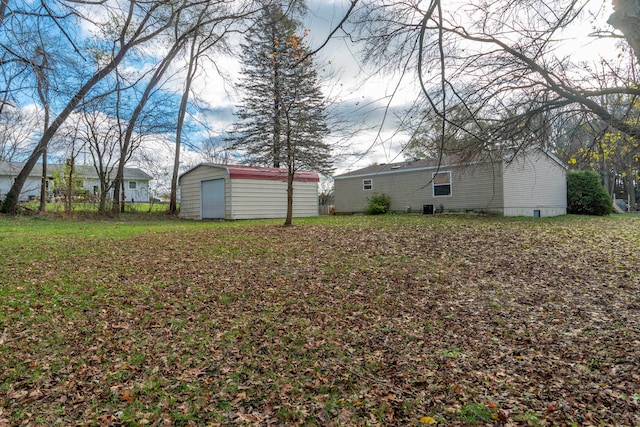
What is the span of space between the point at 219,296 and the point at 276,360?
1.79 metres

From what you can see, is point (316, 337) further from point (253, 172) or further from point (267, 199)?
point (267, 199)

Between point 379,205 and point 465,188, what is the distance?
13.8ft

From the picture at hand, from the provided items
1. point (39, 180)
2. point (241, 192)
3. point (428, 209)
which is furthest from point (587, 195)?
point (39, 180)

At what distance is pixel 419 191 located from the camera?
58.7ft

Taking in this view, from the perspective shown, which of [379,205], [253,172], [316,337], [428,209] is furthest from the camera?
[379,205]

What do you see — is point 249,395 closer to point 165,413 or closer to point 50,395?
point 165,413

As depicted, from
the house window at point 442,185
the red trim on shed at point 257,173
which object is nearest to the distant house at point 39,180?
the red trim on shed at point 257,173

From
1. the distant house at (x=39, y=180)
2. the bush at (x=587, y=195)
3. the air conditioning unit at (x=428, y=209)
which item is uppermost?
the distant house at (x=39, y=180)

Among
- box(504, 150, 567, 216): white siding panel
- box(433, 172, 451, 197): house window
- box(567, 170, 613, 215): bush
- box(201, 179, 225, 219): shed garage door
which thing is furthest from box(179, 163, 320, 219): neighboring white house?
box(567, 170, 613, 215): bush

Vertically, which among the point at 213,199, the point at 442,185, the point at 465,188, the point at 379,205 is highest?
the point at 442,185

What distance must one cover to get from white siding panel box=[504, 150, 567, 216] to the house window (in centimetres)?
234

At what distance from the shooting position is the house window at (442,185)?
17000 millimetres

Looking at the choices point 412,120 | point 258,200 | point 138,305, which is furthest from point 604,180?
point 138,305

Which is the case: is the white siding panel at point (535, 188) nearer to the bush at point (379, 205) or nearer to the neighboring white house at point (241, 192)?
the bush at point (379, 205)
